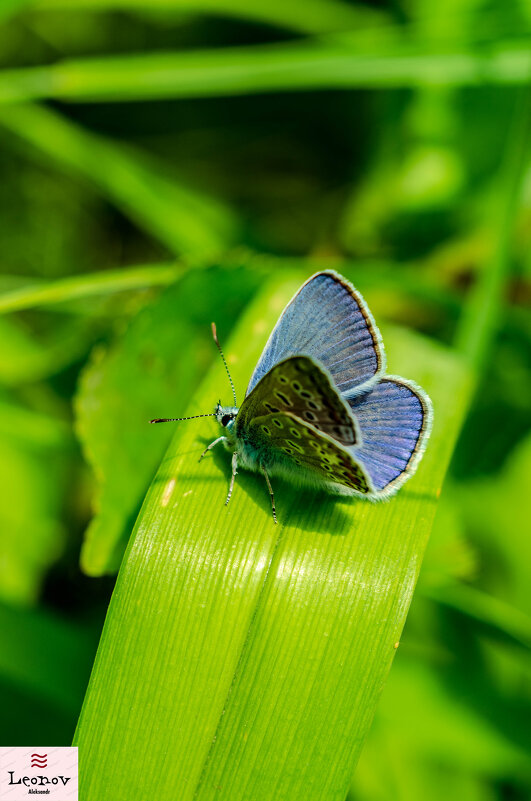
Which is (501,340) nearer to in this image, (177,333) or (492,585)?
(492,585)

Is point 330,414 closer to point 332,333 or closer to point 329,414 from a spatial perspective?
point 329,414

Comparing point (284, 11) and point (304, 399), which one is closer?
point (304, 399)

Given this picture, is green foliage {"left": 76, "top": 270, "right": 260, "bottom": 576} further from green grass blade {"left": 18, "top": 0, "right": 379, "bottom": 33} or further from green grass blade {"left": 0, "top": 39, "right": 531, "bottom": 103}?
green grass blade {"left": 18, "top": 0, "right": 379, "bottom": 33}

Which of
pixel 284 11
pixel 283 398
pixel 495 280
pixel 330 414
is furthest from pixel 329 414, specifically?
pixel 284 11

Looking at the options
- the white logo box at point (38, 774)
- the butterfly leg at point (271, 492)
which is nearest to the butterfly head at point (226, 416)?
the butterfly leg at point (271, 492)

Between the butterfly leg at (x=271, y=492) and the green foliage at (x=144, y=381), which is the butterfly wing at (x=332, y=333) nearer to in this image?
the butterfly leg at (x=271, y=492)

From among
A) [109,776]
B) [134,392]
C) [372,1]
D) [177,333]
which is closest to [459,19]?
[372,1]
